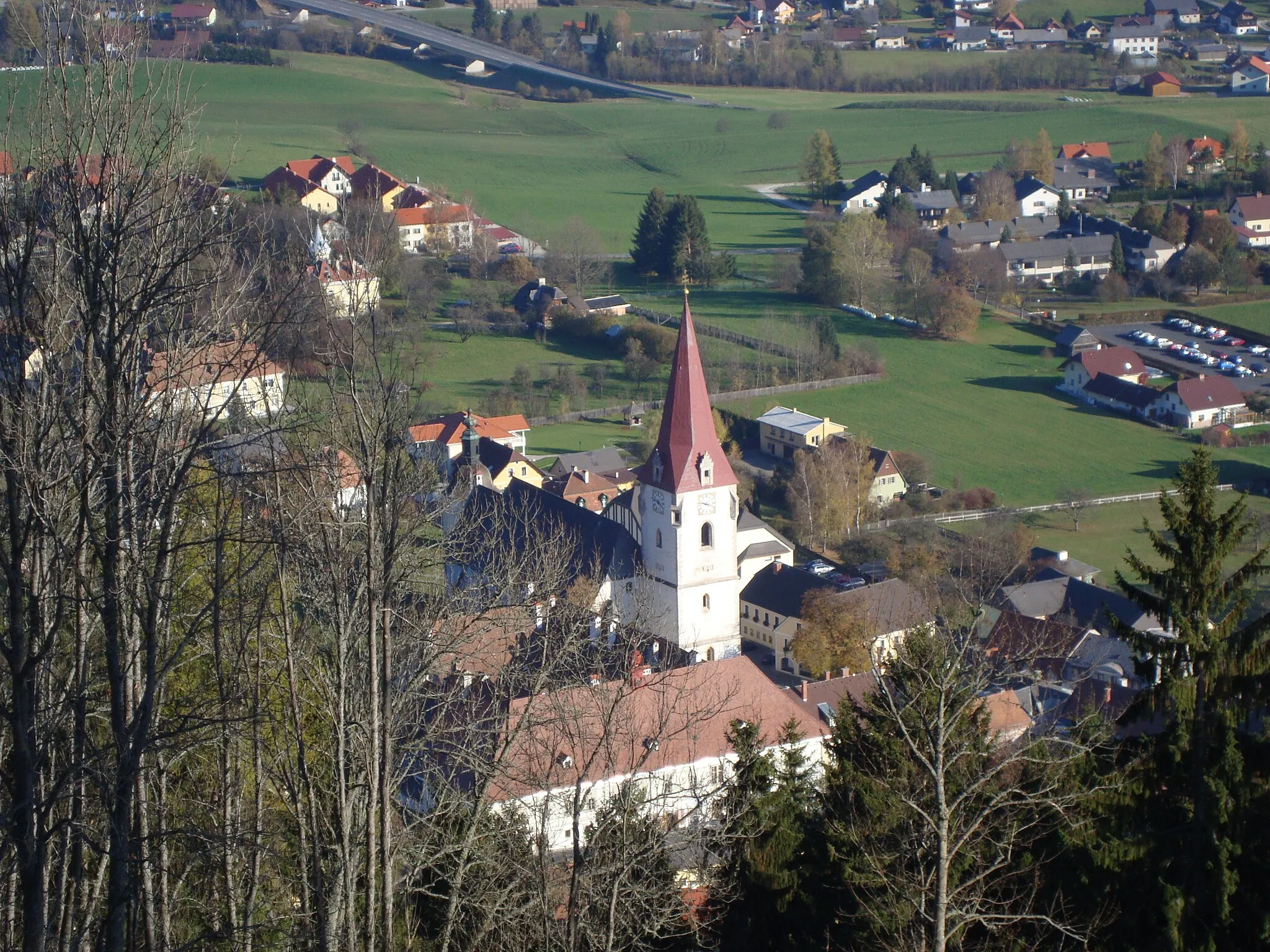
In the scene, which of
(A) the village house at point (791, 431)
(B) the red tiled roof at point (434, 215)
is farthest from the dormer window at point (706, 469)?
(B) the red tiled roof at point (434, 215)

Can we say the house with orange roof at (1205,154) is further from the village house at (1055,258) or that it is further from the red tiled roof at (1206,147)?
the village house at (1055,258)

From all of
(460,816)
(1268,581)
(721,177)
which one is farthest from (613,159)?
(460,816)

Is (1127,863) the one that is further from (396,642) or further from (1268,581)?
(1268,581)

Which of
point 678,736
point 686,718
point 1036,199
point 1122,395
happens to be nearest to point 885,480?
point 1122,395

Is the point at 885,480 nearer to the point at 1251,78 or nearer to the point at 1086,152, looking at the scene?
the point at 1086,152

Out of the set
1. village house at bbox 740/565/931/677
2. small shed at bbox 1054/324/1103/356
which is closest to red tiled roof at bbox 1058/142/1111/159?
small shed at bbox 1054/324/1103/356

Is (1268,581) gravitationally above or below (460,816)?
below
